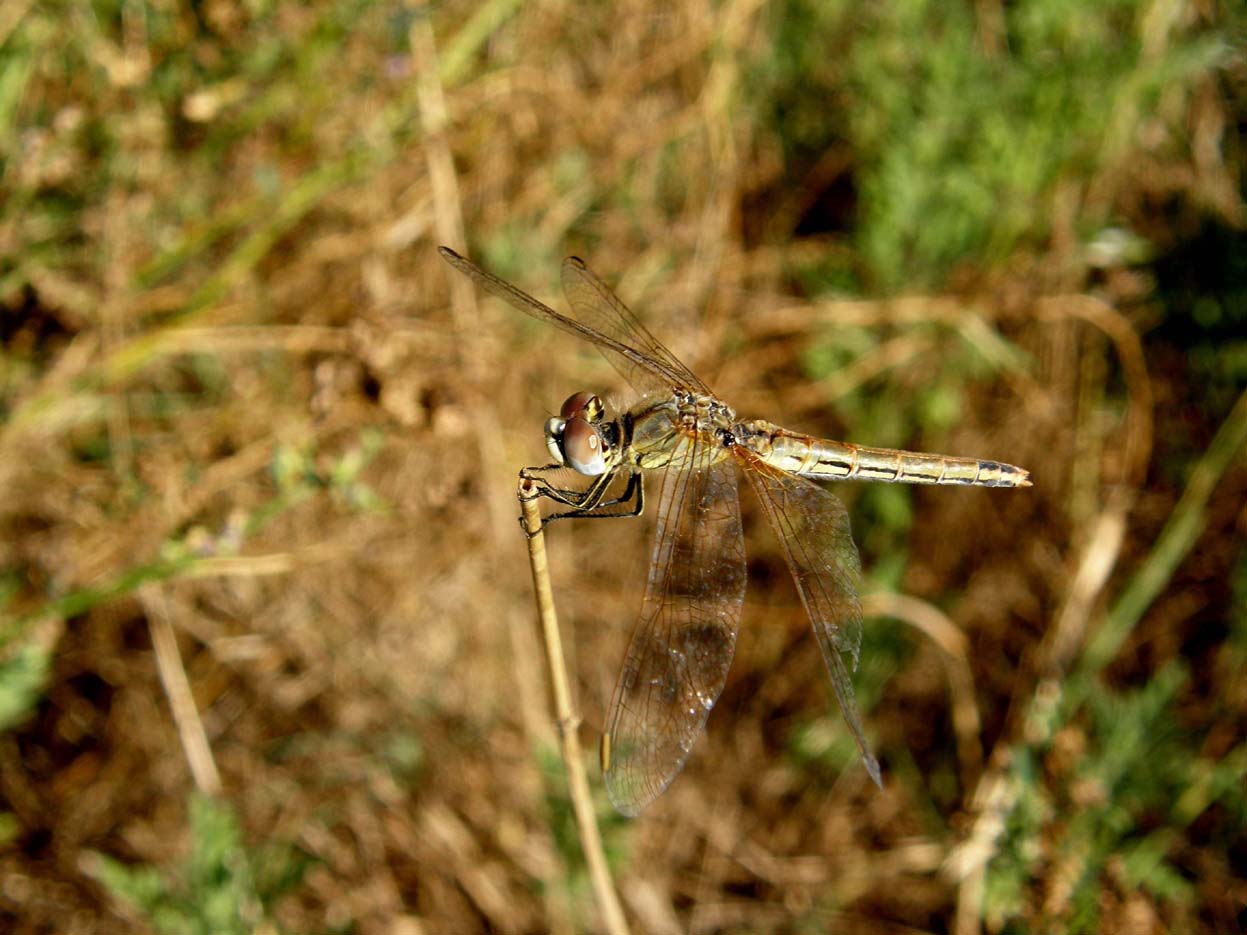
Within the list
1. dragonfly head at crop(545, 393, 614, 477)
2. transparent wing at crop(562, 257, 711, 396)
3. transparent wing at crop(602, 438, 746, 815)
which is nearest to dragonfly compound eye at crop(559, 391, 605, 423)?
dragonfly head at crop(545, 393, 614, 477)

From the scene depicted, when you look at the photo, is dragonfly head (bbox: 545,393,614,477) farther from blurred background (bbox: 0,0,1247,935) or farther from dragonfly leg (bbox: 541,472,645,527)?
blurred background (bbox: 0,0,1247,935)

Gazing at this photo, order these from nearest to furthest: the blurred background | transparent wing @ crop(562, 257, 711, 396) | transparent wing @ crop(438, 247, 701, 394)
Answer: transparent wing @ crop(438, 247, 701, 394), transparent wing @ crop(562, 257, 711, 396), the blurred background

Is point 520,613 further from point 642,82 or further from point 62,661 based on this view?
point 642,82

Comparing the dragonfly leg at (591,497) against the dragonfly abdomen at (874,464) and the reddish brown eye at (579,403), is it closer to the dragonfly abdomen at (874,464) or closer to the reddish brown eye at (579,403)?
the reddish brown eye at (579,403)

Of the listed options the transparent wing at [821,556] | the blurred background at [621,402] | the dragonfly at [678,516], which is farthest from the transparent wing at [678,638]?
the blurred background at [621,402]

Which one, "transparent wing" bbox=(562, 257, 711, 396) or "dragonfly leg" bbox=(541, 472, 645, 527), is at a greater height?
"transparent wing" bbox=(562, 257, 711, 396)

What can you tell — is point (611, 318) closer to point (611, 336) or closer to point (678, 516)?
point (611, 336)
